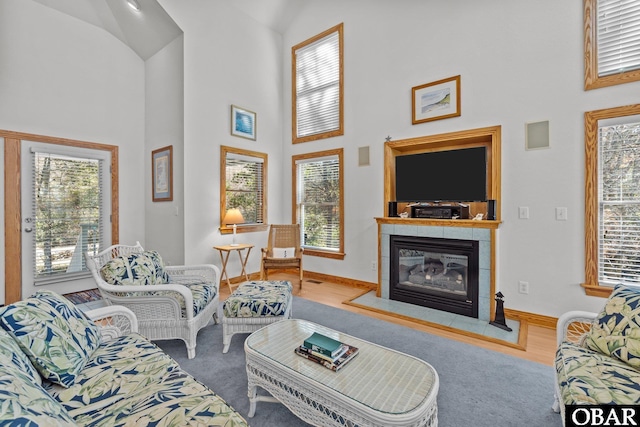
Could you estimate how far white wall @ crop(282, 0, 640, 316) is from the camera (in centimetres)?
284

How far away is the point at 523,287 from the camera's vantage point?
3113 millimetres

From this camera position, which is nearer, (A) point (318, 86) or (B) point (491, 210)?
(B) point (491, 210)

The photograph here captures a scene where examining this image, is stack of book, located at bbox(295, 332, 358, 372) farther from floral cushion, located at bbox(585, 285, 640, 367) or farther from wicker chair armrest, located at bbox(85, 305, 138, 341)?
floral cushion, located at bbox(585, 285, 640, 367)

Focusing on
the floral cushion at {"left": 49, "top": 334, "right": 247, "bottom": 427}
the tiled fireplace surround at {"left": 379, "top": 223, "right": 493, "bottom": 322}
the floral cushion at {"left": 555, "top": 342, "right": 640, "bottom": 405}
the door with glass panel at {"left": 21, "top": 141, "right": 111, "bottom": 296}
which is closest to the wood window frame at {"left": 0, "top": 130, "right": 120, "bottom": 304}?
the door with glass panel at {"left": 21, "top": 141, "right": 111, "bottom": 296}

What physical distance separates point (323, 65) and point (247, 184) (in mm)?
2404

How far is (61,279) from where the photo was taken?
3.87 meters

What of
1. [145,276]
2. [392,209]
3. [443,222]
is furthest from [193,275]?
[443,222]

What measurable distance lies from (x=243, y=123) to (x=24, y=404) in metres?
4.45

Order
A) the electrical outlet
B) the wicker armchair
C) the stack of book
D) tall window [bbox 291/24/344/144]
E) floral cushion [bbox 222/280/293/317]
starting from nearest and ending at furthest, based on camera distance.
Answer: the stack of book
floral cushion [bbox 222/280/293/317]
the electrical outlet
the wicker armchair
tall window [bbox 291/24/344/144]

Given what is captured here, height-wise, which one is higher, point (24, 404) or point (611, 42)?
point (611, 42)

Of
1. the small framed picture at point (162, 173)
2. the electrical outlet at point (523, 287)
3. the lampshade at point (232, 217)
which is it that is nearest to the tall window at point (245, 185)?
the lampshade at point (232, 217)

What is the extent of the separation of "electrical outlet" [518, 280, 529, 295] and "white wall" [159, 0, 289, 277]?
3730mm

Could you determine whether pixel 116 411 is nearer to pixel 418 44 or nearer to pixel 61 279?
pixel 61 279

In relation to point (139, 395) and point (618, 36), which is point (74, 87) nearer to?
point (139, 395)
